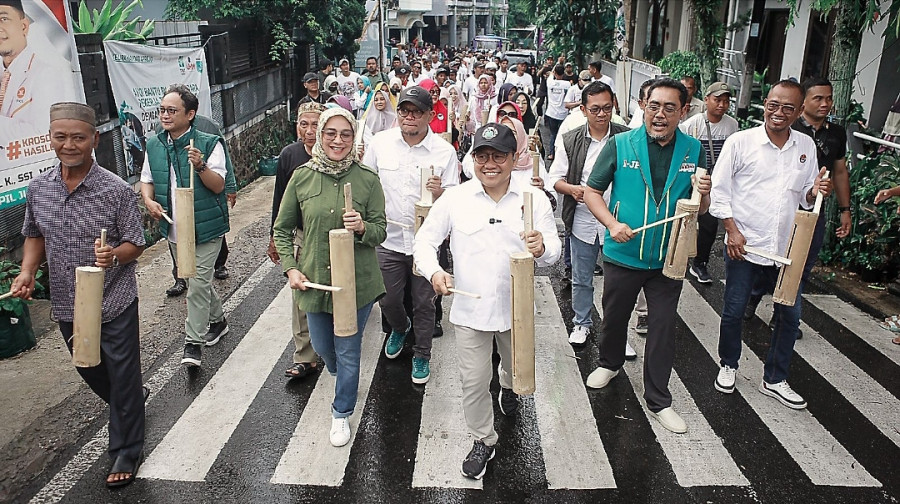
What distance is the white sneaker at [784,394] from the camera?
5.04 m

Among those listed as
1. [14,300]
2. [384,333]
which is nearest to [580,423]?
[384,333]

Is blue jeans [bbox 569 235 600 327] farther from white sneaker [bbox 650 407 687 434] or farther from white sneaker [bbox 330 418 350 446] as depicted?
white sneaker [bbox 330 418 350 446]

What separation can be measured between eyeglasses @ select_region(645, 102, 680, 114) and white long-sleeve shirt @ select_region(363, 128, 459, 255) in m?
1.60

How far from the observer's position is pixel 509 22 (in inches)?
3140

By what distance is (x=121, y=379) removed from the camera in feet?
13.3

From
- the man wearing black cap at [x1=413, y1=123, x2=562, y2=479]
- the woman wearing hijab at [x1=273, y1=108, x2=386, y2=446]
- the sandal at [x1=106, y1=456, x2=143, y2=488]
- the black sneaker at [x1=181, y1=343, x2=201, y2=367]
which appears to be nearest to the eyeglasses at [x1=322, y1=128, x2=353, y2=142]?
the woman wearing hijab at [x1=273, y1=108, x2=386, y2=446]

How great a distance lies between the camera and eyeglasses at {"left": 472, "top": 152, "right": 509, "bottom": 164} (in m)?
3.76

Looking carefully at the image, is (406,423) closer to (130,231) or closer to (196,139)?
(130,231)

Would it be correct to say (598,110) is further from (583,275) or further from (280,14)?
(280,14)

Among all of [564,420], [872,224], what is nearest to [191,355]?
[564,420]

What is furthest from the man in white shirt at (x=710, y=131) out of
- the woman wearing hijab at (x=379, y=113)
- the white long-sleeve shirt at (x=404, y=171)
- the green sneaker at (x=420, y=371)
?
the woman wearing hijab at (x=379, y=113)

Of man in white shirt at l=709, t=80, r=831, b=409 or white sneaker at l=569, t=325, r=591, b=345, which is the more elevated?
man in white shirt at l=709, t=80, r=831, b=409

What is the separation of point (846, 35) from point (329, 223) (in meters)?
6.39

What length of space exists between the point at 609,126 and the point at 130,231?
3737 mm
